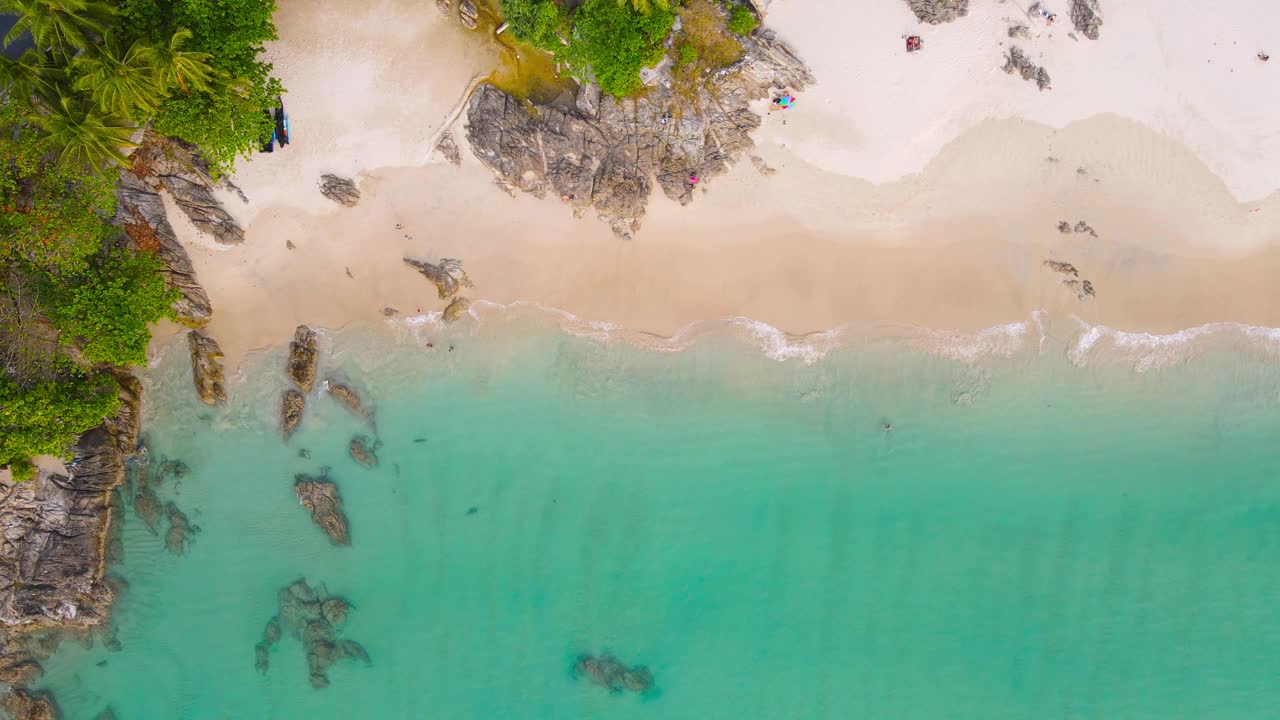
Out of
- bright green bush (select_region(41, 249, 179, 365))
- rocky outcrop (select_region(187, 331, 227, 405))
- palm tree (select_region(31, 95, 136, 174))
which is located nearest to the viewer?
palm tree (select_region(31, 95, 136, 174))

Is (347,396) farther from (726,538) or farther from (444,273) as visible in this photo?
(726,538)

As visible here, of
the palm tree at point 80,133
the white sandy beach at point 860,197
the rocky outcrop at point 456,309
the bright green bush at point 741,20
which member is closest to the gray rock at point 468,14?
the white sandy beach at point 860,197

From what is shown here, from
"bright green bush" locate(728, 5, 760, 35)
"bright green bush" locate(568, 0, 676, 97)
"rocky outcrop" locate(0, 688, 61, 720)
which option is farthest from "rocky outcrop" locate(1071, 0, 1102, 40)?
"rocky outcrop" locate(0, 688, 61, 720)

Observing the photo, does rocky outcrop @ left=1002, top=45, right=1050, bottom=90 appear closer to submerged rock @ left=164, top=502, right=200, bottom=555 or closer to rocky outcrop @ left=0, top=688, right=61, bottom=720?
submerged rock @ left=164, top=502, right=200, bottom=555

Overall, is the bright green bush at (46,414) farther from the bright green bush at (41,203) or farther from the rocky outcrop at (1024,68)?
the rocky outcrop at (1024,68)

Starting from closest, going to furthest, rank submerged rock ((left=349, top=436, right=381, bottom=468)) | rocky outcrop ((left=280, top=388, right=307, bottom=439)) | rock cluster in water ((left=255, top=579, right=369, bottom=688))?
1. rocky outcrop ((left=280, top=388, right=307, bottom=439))
2. submerged rock ((left=349, top=436, right=381, bottom=468))
3. rock cluster in water ((left=255, top=579, right=369, bottom=688))

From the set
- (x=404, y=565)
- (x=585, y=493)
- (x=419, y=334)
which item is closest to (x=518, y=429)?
(x=585, y=493)

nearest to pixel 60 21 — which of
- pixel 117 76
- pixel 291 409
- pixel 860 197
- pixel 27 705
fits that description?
pixel 117 76

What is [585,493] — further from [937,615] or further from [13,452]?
[13,452]
